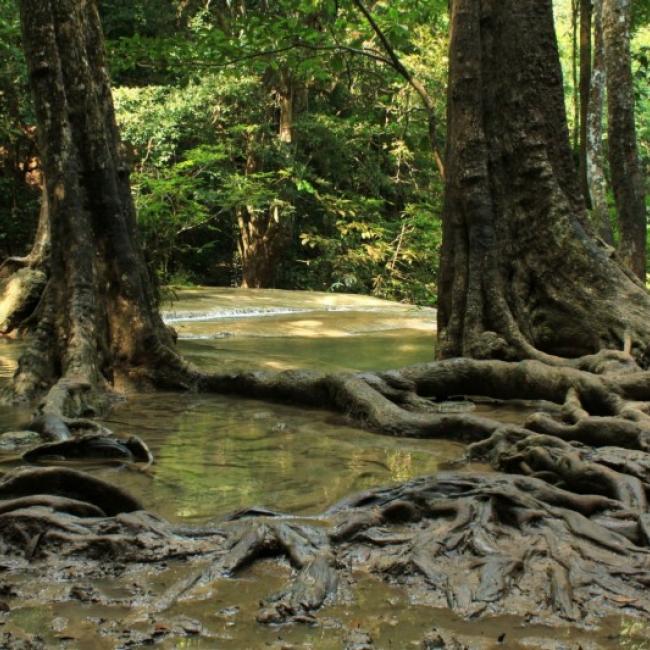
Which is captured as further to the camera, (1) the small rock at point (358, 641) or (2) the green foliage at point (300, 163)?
(2) the green foliage at point (300, 163)

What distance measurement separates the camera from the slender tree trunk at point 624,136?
1087 cm

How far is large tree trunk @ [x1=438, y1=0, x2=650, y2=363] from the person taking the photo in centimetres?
718

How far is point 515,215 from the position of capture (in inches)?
302

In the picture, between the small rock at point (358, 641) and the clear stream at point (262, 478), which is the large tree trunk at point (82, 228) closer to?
the clear stream at point (262, 478)

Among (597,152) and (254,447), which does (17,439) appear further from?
(597,152)

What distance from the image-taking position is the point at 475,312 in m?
7.44

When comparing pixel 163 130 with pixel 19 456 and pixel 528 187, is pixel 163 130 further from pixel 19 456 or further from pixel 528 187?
pixel 19 456

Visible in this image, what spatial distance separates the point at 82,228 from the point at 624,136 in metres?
7.59

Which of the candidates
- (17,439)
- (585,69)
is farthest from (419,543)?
(585,69)

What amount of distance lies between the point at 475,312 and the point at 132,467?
12.6 feet

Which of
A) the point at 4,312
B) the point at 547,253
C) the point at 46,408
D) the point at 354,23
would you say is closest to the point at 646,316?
the point at 547,253

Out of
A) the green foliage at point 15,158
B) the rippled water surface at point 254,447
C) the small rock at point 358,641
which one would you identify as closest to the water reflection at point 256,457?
the rippled water surface at point 254,447

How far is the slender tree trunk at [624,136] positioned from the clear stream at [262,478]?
128 inches

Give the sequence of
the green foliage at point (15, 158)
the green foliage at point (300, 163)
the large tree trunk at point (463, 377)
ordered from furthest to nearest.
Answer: the green foliage at point (300, 163)
the green foliage at point (15, 158)
the large tree trunk at point (463, 377)
